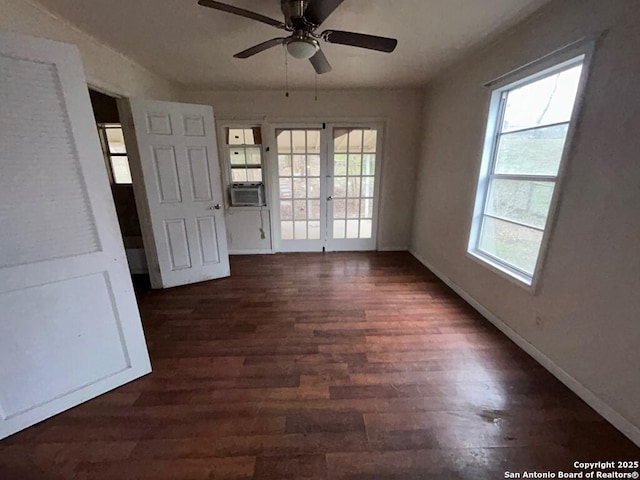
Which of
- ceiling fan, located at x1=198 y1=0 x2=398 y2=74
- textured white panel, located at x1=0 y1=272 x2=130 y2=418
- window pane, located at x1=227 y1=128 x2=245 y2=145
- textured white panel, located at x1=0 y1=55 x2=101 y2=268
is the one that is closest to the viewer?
textured white panel, located at x1=0 y1=55 x2=101 y2=268

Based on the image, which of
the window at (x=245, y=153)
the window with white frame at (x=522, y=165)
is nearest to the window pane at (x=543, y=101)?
the window with white frame at (x=522, y=165)

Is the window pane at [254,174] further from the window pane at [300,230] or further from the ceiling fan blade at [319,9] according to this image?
the ceiling fan blade at [319,9]

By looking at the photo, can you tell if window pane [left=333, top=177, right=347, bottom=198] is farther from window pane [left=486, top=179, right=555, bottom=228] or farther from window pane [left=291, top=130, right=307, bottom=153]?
window pane [left=486, top=179, right=555, bottom=228]

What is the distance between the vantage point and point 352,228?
4.35 m

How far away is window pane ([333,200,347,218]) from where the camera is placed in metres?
4.20

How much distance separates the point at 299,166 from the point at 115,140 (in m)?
2.33

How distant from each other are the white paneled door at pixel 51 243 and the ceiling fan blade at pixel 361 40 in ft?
4.64

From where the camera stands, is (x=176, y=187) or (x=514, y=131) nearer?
(x=514, y=131)

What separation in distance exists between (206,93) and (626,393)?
Answer: 16.1 feet

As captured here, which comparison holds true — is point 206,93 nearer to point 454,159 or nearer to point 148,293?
point 148,293

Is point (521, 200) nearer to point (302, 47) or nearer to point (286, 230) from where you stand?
point (302, 47)

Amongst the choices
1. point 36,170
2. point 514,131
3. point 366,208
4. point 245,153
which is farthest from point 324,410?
point 245,153

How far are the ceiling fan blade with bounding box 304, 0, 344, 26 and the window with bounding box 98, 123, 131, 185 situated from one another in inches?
109

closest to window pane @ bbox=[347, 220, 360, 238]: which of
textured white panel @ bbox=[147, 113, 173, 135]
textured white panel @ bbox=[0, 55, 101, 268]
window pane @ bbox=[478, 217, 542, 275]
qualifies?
window pane @ bbox=[478, 217, 542, 275]
